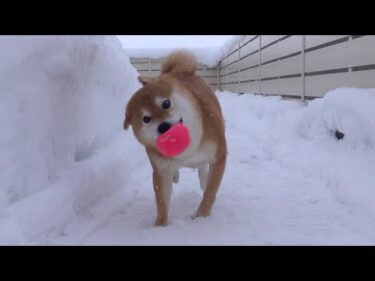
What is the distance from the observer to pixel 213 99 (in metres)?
2.99

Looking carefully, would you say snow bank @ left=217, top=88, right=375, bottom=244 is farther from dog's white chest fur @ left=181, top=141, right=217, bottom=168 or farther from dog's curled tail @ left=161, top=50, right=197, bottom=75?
dog's curled tail @ left=161, top=50, right=197, bottom=75

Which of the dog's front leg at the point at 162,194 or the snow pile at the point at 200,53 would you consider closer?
the dog's front leg at the point at 162,194

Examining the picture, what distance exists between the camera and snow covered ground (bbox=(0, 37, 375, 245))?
Answer: 2430 millimetres

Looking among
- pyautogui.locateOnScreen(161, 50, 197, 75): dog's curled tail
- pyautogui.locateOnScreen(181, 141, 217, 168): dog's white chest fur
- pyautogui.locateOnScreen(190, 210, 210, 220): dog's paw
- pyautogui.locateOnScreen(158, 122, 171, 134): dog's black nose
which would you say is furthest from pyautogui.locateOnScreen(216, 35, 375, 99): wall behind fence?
pyautogui.locateOnScreen(158, 122, 171, 134): dog's black nose

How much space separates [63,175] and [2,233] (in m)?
0.89

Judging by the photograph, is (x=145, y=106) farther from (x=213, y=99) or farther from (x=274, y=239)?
(x=274, y=239)

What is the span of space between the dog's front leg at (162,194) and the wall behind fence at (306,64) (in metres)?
2.25

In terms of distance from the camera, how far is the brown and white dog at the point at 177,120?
246cm

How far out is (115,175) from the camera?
3619 millimetres

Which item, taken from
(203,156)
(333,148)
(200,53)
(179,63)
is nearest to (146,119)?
(203,156)

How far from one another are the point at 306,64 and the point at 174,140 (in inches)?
168

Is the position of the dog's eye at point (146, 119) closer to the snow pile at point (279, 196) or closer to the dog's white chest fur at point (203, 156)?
the dog's white chest fur at point (203, 156)

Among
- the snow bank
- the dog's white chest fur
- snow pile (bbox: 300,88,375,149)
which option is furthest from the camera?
snow pile (bbox: 300,88,375,149)

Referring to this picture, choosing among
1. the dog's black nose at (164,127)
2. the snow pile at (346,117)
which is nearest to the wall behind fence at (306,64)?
the snow pile at (346,117)
